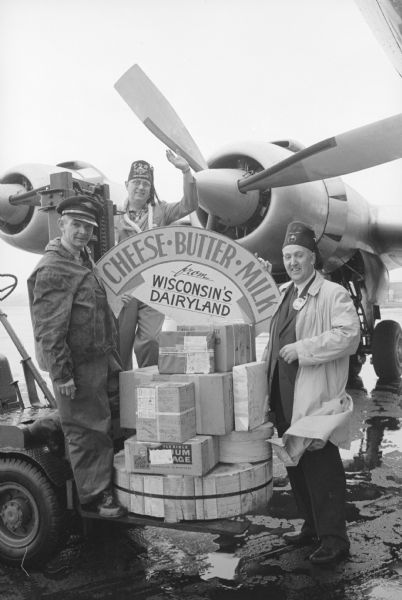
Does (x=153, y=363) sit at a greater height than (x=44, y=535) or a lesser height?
greater

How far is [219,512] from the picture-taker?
2645mm

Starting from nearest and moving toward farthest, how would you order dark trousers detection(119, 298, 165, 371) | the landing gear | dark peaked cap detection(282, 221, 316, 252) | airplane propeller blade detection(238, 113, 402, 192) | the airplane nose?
1. dark peaked cap detection(282, 221, 316, 252)
2. dark trousers detection(119, 298, 165, 371)
3. airplane propeller blade detection(238, 113, 402, 192)
4. the airplane nose
5. the landing gear

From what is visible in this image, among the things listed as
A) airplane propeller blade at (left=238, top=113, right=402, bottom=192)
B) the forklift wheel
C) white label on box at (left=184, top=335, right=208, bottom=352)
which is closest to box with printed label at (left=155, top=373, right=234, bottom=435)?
white label on box at (left=184, top=335, right=208, bottom=352)

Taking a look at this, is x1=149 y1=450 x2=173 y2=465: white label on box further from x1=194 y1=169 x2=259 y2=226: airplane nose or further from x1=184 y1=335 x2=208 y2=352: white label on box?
x1=194 y1=169 x2=259 y2=226: airplane nose

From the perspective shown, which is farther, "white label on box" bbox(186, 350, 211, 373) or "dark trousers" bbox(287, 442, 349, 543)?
"dark trousers" bbox(287, 442, 349, 543)

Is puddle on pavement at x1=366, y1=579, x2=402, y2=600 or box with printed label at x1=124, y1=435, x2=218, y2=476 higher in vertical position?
box with printed label at x1=124, y1=435, x2=218, y2=476

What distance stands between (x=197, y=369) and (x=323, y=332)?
720 millimetres

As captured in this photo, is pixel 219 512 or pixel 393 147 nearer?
pixel 219 512

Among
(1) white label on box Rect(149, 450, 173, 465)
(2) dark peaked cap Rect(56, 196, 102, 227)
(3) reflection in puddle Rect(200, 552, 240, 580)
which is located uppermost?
(2) dark peaked cap Rect(56, 196, 102, 227)

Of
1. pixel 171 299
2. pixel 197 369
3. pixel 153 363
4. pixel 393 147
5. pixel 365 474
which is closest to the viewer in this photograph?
pixel 197 369

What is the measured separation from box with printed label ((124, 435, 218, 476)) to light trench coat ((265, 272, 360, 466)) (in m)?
0.42

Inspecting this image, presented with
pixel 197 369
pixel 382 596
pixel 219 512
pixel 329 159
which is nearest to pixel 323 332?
pixel 197 369

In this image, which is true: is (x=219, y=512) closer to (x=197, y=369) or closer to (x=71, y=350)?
(x=197, y=369)

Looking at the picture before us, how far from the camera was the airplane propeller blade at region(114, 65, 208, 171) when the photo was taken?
20.2 ft
